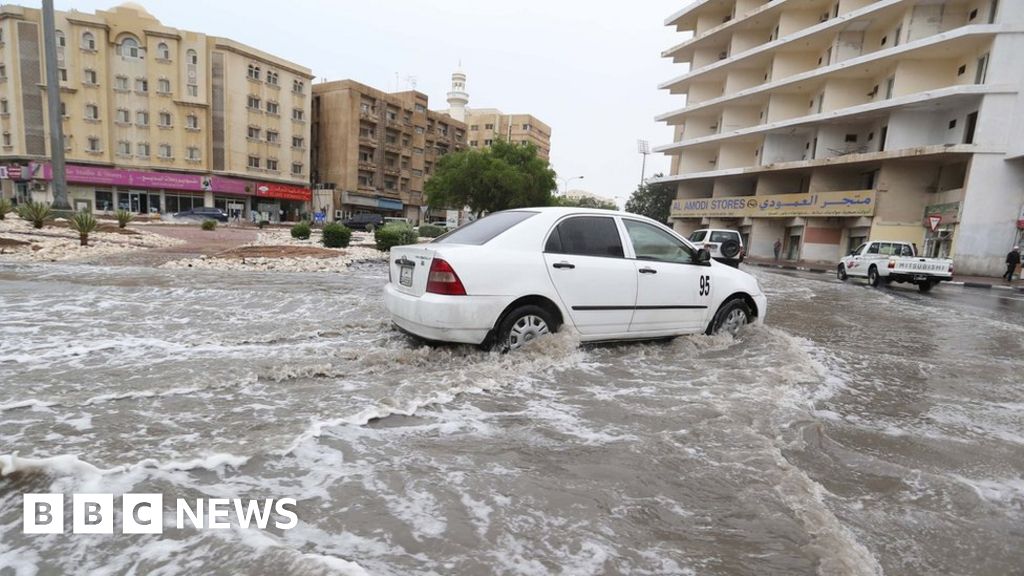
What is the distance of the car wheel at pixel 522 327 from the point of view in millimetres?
4777

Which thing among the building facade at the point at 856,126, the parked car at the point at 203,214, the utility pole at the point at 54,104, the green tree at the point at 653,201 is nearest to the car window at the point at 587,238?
the utility pole at the point at 54,104

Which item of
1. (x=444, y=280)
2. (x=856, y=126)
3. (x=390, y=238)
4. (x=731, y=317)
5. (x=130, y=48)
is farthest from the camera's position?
(x=130, y=48)

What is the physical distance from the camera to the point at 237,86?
5012cm

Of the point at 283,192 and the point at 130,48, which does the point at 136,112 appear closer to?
the point at 130,48

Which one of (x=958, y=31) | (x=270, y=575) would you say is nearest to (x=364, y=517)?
(x=270, y=575)

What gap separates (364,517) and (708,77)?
166 ft

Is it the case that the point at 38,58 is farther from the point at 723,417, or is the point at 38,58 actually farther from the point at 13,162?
the point at 723,417

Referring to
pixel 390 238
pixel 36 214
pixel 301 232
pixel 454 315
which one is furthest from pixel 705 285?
pixel 36 214

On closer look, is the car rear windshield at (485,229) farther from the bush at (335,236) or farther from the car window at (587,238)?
the bush at (335,236)

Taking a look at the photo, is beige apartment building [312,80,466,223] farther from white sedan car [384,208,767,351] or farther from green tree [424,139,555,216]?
white sedan car [384,208,767,351]

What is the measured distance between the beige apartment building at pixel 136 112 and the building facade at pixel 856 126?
40.0 meters

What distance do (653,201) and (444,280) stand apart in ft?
199

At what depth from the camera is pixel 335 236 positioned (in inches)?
665

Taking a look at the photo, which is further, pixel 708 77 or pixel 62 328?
pixel 708 77
